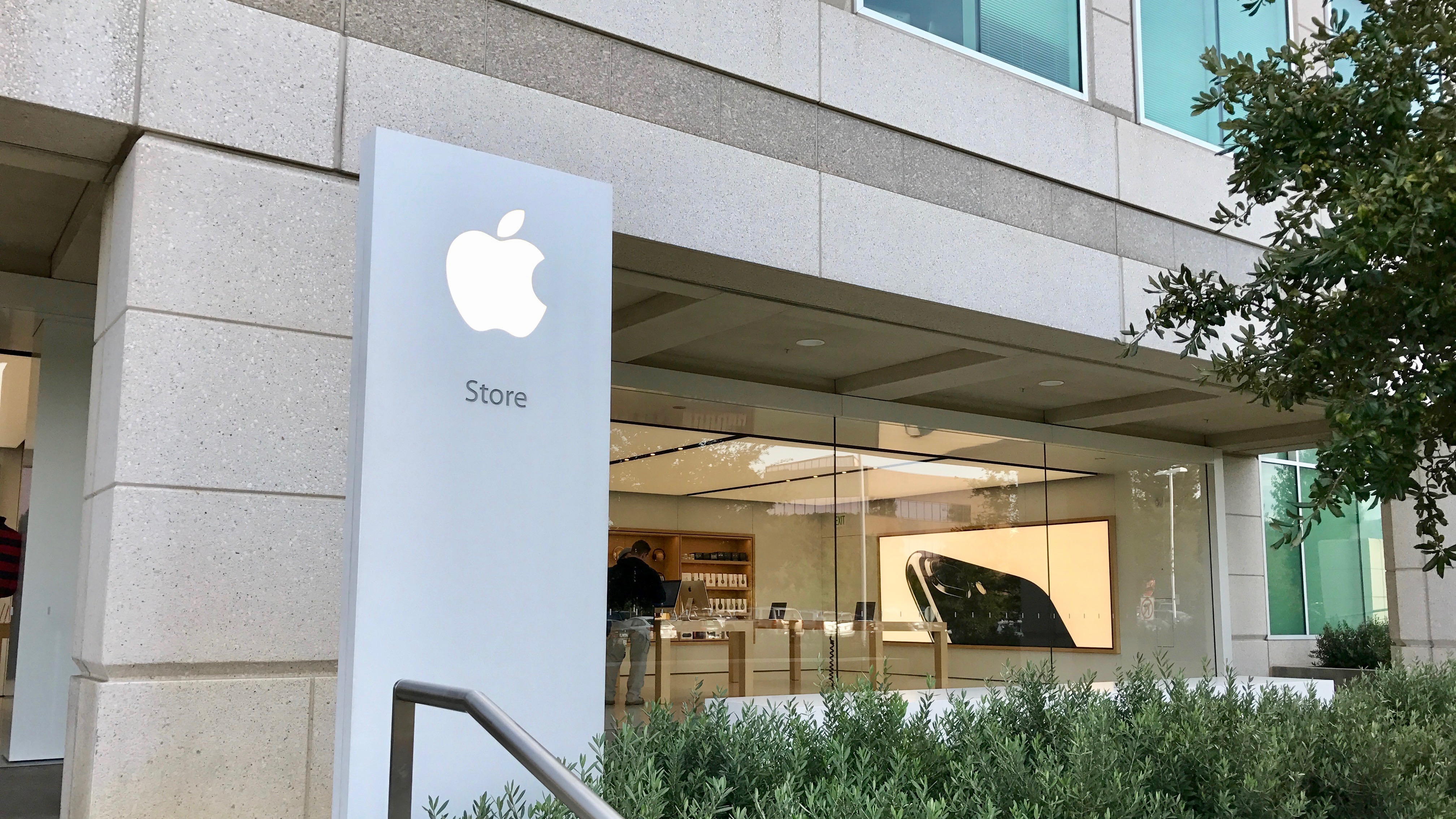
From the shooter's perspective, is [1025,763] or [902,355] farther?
[902,355]

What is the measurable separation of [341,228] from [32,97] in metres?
1.41

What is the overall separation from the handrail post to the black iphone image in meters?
9.65

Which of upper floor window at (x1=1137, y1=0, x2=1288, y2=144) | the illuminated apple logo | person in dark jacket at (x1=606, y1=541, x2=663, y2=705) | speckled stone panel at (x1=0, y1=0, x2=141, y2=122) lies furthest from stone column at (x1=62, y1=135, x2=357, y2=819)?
upper floor window at (x1=1137, y1=0, x2=1288, y2=144)

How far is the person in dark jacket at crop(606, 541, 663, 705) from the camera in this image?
421 inches

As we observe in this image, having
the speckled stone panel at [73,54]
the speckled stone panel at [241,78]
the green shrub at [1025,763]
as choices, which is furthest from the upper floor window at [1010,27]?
the green shrub at [1025,763]

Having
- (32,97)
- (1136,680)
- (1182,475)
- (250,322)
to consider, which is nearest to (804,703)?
(1136,680)

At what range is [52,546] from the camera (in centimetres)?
920

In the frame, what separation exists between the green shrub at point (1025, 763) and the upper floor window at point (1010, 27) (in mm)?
5126

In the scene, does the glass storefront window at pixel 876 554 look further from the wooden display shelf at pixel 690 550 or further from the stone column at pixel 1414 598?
the stone column at pixel 1414 598

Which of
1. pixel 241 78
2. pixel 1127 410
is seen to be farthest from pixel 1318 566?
pixel 241 78

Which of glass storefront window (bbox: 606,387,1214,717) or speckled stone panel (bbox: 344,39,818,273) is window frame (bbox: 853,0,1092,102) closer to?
speckled stone panel (bbox: 344,39,818,273)

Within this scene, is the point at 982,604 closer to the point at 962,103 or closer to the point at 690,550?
the point at 690,550

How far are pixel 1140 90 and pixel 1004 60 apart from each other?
5.14 ft

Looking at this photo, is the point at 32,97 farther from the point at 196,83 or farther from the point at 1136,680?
the point at 1136,680
